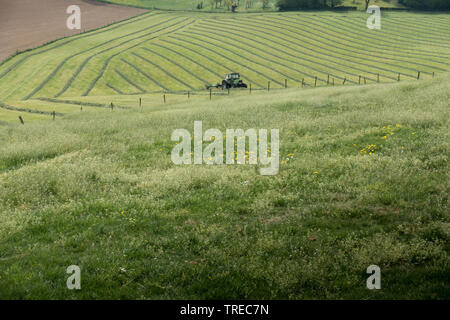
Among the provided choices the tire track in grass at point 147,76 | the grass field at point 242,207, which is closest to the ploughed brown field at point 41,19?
the tire track in grass at point 147,76

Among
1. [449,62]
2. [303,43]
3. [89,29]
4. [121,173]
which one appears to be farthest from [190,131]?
[89,29]

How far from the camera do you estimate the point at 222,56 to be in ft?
298

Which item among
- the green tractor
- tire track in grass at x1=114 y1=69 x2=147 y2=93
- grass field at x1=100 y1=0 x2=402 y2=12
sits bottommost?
tire track in grass at x1=114 y1=69 x2=147 y2=93

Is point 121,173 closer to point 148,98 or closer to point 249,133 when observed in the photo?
point 249,133

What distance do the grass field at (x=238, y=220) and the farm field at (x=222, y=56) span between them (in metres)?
39.6

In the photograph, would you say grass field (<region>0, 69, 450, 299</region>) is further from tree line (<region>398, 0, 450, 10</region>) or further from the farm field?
tree line (<region>398, 0, 450, 10</region>)

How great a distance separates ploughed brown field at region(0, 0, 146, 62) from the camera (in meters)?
98.5

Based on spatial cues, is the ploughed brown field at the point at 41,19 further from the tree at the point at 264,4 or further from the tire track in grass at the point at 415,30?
the tire track in grass at the point at 415,30

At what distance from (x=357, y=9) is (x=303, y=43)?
1678 inches

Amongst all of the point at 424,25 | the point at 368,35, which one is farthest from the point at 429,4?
the point at 368,35

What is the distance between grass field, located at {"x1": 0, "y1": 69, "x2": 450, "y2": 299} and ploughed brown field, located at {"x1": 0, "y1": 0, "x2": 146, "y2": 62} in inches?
3383

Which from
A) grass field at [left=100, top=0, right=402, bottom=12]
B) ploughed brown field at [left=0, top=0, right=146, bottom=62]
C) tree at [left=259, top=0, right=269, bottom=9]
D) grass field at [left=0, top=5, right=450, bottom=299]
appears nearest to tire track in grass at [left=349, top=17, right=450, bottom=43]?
grass field at [left=100, top=0, right=402, bottom=12]

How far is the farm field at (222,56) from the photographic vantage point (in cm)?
7219

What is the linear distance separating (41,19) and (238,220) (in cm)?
12369
